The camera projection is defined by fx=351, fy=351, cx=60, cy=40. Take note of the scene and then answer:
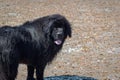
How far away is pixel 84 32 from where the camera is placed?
12.3 m

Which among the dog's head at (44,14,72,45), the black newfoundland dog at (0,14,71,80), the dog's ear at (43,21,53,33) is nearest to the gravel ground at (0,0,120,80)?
the black newfoundland dog at (0,14,71,80)

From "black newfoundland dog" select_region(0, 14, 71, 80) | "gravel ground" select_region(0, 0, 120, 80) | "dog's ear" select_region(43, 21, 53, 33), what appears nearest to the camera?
"black newfoundland dog" select_region(0, 14, 71, 80)

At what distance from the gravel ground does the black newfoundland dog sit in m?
1.42

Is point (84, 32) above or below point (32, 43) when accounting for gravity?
below

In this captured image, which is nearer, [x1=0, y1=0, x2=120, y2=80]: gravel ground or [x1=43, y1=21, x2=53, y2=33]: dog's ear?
[x1=43, y1=21, x2=53, y2=33]: dog's ear

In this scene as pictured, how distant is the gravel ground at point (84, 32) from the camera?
8797mm

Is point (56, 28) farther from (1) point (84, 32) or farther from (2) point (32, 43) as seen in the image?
(1) point (84, 32)

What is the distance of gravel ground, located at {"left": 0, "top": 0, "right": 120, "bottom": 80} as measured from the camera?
880cm

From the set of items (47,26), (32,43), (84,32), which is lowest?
(84,32)

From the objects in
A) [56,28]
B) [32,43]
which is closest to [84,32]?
[56,28]

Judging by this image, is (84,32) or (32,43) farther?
(84,32)

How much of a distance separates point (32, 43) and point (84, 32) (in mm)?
5671

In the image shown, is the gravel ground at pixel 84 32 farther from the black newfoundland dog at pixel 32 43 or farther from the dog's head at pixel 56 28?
the dog's head at pixel 56 28

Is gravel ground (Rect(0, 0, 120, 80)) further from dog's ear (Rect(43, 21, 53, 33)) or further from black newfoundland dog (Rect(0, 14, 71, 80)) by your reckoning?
dog's ear (Rect(43, 21, 53, 33))
